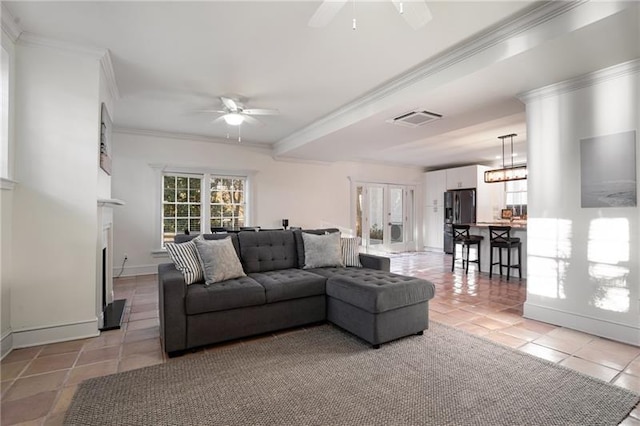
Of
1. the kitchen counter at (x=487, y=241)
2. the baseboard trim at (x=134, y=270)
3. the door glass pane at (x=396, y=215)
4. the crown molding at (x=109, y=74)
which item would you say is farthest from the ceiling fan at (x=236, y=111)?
the door glass pane at (x=396, y=215)

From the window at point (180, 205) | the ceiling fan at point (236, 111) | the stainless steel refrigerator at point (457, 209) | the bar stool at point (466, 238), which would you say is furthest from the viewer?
the stainless steel refrigerator at point (457, 209)

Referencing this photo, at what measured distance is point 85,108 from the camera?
9.55 feet

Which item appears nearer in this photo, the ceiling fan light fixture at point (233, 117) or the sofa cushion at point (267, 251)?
the sofa cushion at point (267, 251)

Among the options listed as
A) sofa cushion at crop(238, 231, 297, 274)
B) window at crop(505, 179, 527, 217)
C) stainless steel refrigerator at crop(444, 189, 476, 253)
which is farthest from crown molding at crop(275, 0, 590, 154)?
window at crop(505, 179, 527, 217)

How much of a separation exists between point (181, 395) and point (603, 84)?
4.39m

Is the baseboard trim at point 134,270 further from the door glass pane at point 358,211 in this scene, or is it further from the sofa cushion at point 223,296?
the door glass pane at point 358,211

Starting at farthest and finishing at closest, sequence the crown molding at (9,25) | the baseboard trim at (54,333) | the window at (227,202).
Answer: the window at (227,202) → the baseboard trim at (54,333) → the crown molding at (9,25)

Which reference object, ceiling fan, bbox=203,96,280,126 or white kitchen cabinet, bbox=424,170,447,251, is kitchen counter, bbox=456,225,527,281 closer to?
white kitchen cabinet, bbox=424,170,447,251

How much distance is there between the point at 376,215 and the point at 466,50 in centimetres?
618

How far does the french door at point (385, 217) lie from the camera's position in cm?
848

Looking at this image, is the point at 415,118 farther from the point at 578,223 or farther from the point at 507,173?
the point at 507,173

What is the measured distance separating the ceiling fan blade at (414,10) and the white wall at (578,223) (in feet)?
6.72

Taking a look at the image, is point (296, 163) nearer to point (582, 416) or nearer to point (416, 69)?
point (416, 69)

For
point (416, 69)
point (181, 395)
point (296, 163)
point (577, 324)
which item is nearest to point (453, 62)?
point (416, 69)
